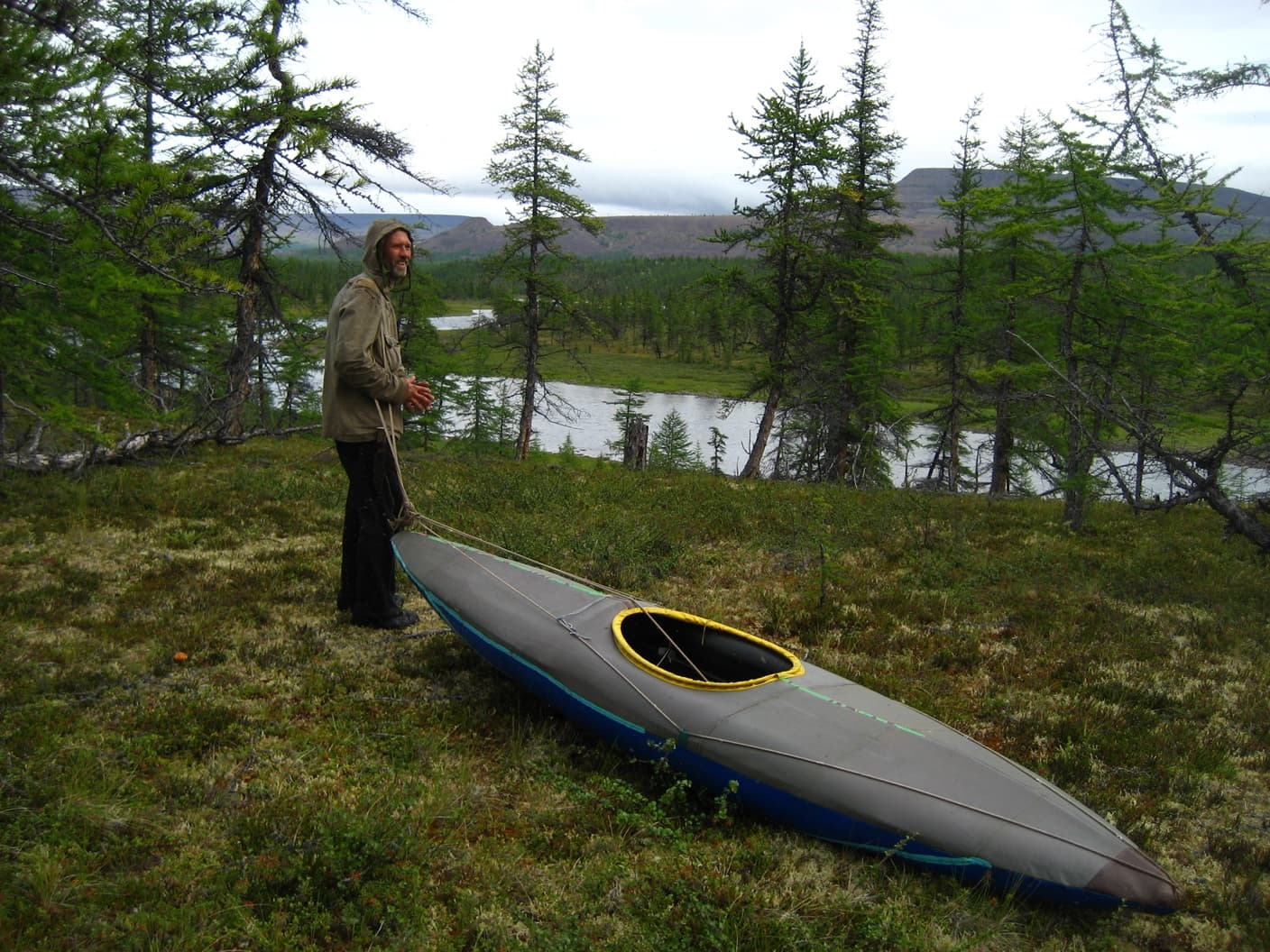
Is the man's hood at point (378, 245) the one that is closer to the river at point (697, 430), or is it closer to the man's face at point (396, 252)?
the man's face at point (396, 252)

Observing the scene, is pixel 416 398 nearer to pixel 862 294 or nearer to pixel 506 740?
pixel 506 740

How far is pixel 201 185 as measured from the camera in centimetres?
1215

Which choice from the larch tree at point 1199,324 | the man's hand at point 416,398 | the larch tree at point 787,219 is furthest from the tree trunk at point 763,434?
the man's hand at point 416,398

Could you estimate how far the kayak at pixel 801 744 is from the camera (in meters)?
3.71

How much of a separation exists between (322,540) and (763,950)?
259 inches

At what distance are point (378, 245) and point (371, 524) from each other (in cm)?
202

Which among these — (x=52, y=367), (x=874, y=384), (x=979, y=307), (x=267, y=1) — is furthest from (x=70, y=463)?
(x=979, y=307)

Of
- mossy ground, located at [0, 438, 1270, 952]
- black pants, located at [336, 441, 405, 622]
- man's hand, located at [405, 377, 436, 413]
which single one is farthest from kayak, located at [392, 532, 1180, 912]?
man's hand, located at [405, 377, 436, 413]

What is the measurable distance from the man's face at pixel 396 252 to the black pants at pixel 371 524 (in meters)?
1.26

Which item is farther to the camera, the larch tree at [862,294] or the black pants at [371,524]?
the larch tree at [862,294]

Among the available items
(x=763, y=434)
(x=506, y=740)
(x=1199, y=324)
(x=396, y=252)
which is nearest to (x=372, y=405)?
(x=396, y=252)

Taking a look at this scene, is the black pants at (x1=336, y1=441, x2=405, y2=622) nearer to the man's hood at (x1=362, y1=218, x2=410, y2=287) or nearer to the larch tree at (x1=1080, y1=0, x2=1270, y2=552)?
Answer: the man's hood at (x1=362, y1=218, x2=410, y2=287)

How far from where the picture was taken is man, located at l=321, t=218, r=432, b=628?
5637 millimetres

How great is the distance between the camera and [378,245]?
575cm
